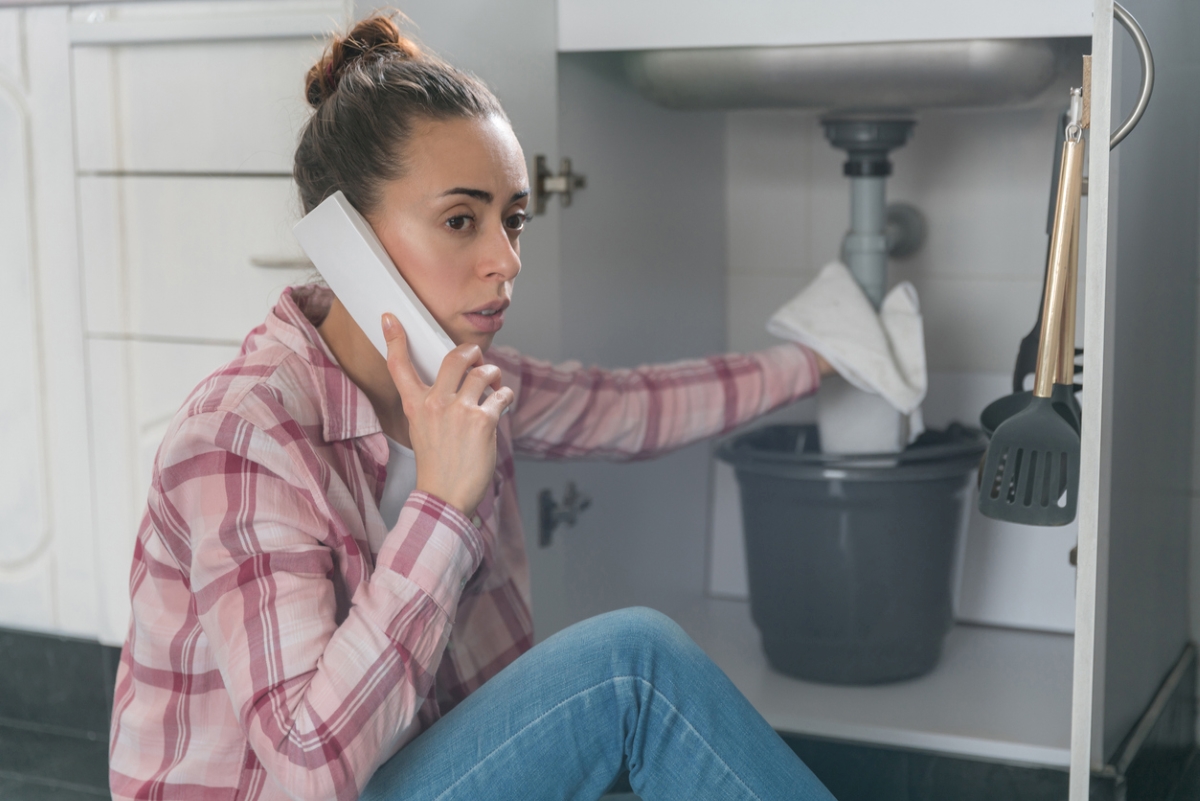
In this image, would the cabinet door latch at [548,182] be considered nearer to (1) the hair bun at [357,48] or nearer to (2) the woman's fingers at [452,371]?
(1) the hair bun at [357,48]

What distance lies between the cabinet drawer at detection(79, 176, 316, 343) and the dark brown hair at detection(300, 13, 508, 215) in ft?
0.89

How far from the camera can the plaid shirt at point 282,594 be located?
2.68 ft

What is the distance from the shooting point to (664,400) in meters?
1.28

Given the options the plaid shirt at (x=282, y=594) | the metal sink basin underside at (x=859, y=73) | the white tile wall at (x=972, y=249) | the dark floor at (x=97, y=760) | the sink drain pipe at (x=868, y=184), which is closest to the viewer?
the plaid shirt at (x=282, y=594)

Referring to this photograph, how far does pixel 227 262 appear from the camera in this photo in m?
1.29

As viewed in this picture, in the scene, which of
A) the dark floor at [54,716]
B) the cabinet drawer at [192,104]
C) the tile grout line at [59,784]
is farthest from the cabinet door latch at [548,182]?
the tile grout line at [59,784]

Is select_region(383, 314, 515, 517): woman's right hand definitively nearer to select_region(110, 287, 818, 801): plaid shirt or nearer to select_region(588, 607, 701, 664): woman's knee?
select_region(110, 287, 818, 801): plaid shirt

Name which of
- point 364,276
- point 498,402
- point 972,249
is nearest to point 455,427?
point 498,402

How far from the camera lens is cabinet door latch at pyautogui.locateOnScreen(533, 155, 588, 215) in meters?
1.25

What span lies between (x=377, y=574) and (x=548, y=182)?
544 millimetres

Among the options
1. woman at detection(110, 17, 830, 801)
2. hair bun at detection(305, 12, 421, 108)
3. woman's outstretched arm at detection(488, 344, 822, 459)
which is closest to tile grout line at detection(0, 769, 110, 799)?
woman at detection(110, 17, 830, 801)

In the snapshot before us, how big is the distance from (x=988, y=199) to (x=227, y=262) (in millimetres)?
985

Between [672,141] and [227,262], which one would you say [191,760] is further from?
[672,141]

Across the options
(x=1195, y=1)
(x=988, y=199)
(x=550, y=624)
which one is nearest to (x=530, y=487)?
(x=550, y=624)
